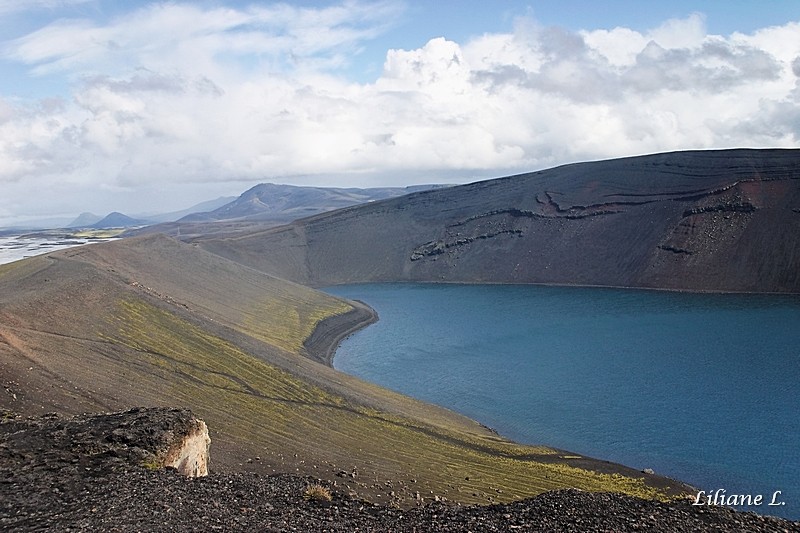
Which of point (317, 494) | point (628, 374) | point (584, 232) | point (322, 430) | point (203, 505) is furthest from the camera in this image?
point (584, 232)

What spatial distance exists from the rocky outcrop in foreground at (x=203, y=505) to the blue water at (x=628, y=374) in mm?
14755

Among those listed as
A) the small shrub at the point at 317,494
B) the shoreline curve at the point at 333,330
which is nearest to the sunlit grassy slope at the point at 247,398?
the small shrub at the point at 317,494

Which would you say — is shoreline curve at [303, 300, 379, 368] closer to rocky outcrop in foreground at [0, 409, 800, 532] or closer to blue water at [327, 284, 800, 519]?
blue water at [327, 284, 800, 519]

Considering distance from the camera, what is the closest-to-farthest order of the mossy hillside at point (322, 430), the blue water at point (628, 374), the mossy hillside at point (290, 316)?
the mossy hillside at point (322, 430)
the blue water at point (628, 374)
the mossy hillside at point (290, 316)

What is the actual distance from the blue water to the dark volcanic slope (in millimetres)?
9324

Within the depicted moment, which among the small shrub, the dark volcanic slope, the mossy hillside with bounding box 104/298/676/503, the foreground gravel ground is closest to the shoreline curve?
the mossy hillside with bounding box 104/298/676/503

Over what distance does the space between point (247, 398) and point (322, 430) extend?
5078 mm

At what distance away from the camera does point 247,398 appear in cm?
3291

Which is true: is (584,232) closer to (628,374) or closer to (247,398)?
(628,374)

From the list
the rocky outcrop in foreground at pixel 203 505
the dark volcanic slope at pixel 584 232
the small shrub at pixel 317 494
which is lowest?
the small shrub at pixel 317 494

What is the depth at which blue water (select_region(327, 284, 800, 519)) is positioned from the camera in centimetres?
3241

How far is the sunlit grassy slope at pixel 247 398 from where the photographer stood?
25.1 m

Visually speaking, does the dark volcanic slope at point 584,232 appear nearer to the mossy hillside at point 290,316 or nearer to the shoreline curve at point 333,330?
the shoreline curve at point 333,330

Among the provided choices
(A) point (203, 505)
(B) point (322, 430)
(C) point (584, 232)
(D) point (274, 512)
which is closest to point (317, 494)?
(D) point (274, 512)
